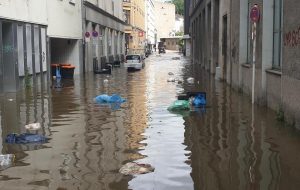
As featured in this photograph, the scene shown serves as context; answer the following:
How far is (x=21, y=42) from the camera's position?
2209cm

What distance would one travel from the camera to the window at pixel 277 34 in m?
14.2

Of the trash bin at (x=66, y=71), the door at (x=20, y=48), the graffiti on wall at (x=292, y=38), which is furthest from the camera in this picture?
the trash bin at (x=66, y=71)

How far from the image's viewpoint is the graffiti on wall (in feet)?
35.6

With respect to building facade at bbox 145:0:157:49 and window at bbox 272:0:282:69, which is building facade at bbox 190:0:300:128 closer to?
window at bbox 272:0:282:69

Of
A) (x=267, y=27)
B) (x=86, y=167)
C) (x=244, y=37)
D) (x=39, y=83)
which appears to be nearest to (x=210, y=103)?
(x=267, y=27)

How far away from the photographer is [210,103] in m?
16.5

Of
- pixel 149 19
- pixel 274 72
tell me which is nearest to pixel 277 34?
pixel 274 72

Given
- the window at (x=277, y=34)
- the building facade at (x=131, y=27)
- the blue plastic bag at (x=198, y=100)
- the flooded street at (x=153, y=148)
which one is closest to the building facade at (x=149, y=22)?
the building facade at (x=131, y=27)

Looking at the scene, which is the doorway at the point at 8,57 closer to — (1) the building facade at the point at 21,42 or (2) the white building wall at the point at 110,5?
(1) the building facade at the point at 21,42

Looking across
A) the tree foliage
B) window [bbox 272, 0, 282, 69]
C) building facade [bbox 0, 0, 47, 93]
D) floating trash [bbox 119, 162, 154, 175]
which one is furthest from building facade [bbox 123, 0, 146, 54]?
the tree foliage

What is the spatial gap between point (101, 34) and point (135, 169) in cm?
4040

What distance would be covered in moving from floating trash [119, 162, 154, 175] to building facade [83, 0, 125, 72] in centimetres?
2936

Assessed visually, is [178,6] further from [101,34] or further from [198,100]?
[198,100]

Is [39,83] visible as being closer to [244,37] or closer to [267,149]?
[244,37]
